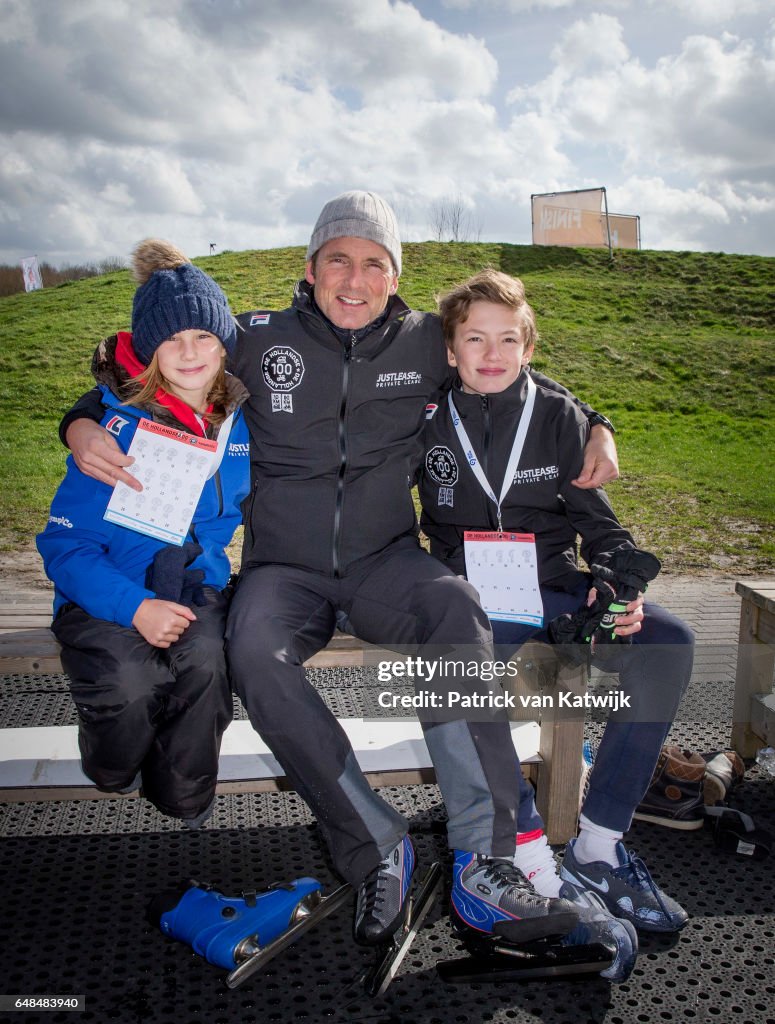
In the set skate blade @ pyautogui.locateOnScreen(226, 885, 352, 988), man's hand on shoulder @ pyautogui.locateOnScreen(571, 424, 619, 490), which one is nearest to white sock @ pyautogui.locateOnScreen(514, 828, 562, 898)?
skate blade @ pyautogui.locateOnScreen(226, 885, 352, 988)

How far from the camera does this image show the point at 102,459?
2.50m

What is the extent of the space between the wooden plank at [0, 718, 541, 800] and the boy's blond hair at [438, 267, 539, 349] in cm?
150

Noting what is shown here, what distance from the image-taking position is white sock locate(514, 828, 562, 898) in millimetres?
2361

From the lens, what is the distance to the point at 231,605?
2561 millimetres

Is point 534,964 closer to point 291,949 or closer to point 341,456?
point 291,949

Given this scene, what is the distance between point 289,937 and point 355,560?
3.86ft

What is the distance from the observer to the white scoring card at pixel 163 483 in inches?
99.0

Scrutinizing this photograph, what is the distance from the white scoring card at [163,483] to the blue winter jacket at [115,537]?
6 centimetres

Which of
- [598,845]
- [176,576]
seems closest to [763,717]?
[598,845]

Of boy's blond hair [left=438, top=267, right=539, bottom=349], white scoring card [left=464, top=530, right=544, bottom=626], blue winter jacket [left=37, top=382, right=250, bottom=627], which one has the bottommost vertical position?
white scoring card [left=464, top=530, right=544, bottom=626]

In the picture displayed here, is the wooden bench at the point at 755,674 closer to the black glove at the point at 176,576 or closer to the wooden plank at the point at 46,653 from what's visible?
the wooden plank at the point at 46,653

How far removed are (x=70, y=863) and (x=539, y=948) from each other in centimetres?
159

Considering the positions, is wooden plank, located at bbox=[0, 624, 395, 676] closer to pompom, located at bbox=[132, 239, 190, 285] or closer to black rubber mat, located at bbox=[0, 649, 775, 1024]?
black rubber mat, located at bbox=[0, 649, 775, 1024]

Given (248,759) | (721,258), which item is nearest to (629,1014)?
(248,759)
